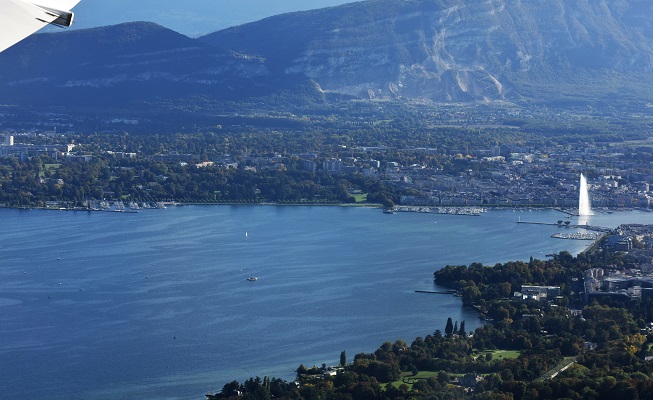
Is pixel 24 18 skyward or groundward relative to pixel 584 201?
skyward

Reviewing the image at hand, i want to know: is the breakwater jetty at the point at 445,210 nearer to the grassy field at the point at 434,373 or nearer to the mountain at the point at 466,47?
the grassy field at the point at 434,373

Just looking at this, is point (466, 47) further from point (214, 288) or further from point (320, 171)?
point (214, 288)

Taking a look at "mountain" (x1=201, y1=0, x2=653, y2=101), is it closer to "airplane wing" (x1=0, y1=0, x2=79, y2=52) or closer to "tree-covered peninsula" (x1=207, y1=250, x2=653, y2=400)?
"tree-covered peninsula" (x1=207, y1=250, x2=653, y2=400)

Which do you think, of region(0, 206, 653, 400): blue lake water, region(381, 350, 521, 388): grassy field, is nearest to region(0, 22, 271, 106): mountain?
region(0, 206, 653, 400): blue lake water

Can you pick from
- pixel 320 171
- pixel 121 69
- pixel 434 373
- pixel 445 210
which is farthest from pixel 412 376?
pixel 121 69

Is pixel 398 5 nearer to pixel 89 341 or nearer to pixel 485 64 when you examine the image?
pixel 485 64
